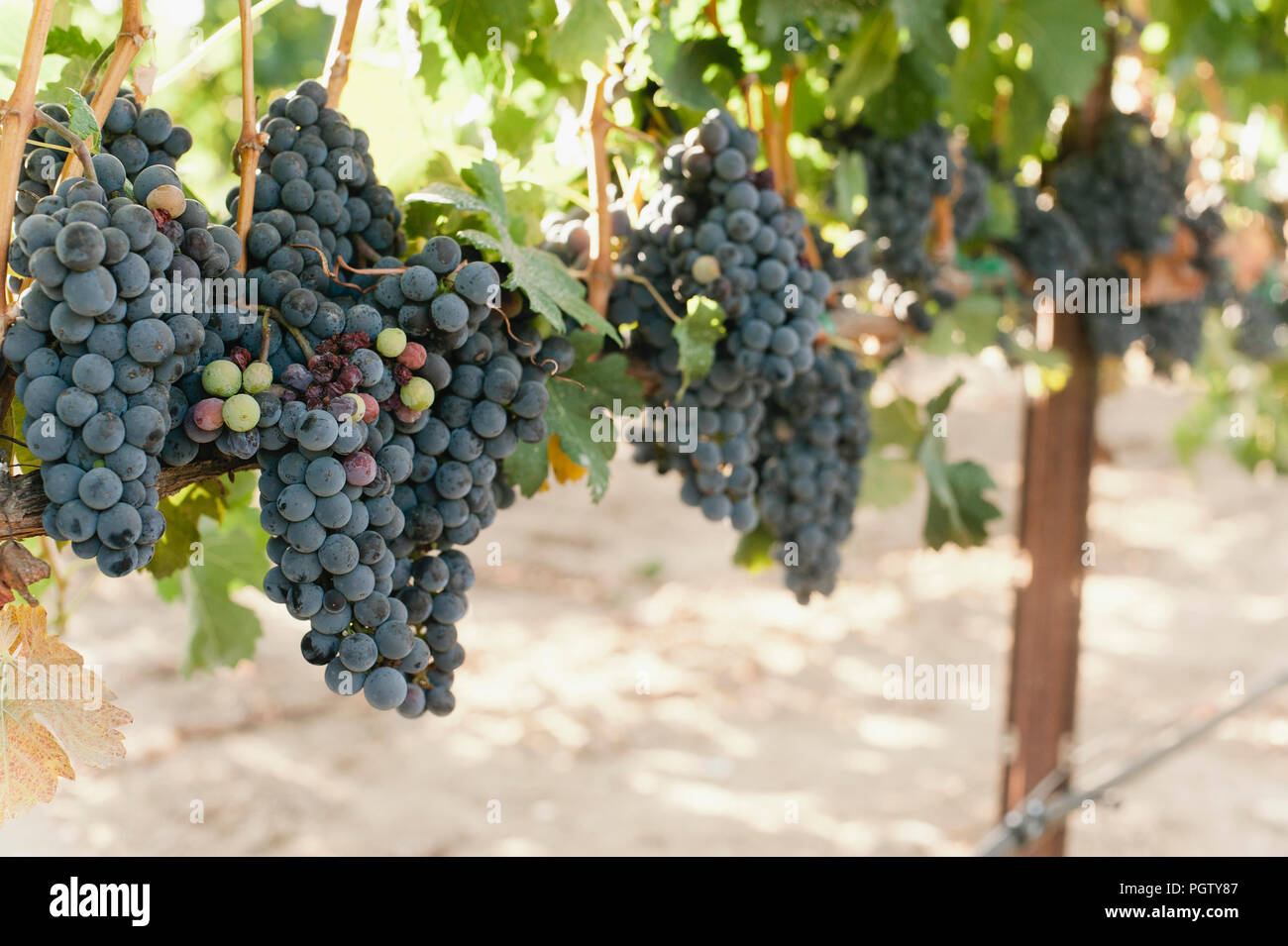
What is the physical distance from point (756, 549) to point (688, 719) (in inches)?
144

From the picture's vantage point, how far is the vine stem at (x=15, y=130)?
68cm

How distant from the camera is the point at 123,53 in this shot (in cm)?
75

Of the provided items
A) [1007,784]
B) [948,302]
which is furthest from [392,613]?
[1007,784]

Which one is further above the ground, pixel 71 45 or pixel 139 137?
pixel 71 45

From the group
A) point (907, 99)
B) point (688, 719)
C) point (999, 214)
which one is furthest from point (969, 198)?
point (688, 719)

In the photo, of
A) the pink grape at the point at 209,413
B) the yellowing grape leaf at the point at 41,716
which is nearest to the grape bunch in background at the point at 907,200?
the pink grape at the point at 209,413

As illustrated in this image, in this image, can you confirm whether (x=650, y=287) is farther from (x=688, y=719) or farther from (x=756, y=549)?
(x=688, y=719)

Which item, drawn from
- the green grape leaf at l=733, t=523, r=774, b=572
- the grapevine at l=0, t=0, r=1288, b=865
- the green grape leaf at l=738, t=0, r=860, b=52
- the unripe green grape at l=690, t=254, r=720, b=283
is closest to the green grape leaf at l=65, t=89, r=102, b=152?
the grapevine at l=0, t=0, r=1288, b=865

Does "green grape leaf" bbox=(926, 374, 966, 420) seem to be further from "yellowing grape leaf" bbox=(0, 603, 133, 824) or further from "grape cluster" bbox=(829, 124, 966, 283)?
"yellowing grape leaf" bbox=(0, 603, 133, 824)

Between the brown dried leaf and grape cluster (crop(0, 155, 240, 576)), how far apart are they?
0.03 meters

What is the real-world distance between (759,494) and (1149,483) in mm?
8198

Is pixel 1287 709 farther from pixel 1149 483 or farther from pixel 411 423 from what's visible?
pixel 411 423
